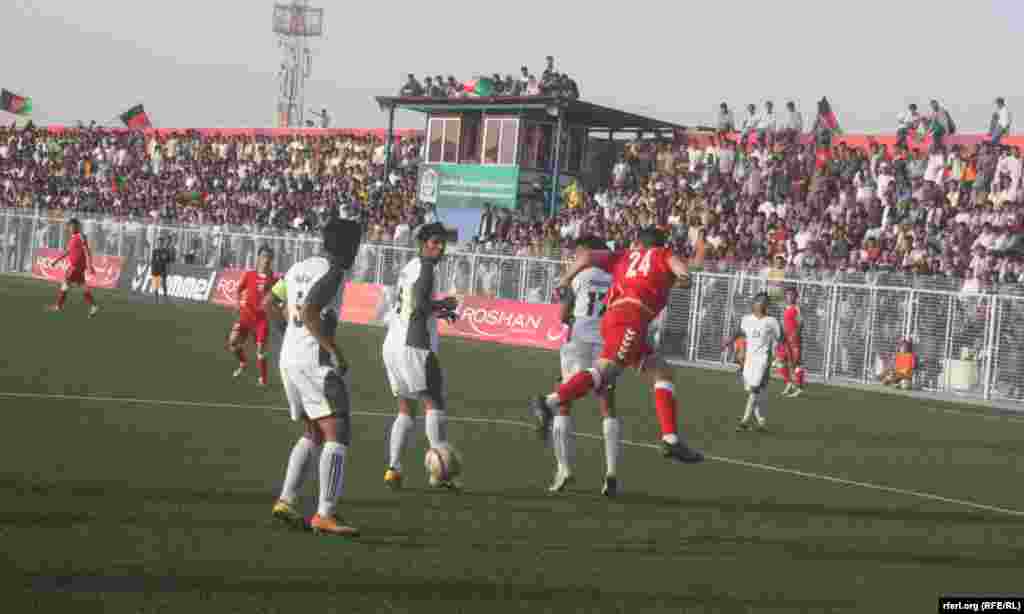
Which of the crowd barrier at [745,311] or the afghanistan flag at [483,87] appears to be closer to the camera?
the crowd barrier at [745,311]

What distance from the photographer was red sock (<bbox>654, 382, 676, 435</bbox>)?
10891 millimetres

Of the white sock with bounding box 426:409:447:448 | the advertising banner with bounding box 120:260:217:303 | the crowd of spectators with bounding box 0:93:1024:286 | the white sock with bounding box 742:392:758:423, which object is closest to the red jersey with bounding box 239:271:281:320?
the crowd of spectators with bounding box 0:93:1024:286

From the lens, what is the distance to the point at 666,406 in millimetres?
10984

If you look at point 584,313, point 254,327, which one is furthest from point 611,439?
point 254,327

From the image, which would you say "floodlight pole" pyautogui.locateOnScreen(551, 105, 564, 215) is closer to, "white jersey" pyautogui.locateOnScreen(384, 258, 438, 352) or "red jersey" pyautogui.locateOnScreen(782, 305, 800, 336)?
"red jersey" pyautogui.locateOnScreen(782, 305, 800, 336)

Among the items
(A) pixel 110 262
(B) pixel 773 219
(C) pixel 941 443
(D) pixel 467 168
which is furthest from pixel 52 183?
(C) pixel 941 443

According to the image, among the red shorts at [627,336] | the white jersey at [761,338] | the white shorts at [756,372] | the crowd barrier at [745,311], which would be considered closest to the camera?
the red shorts at [627,336]

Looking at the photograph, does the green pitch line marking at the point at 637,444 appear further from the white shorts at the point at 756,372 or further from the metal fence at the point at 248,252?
the metal fence at the point at 248,252

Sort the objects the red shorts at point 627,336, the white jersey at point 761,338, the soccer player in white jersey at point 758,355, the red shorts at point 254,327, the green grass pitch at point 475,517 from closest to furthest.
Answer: the green grass pitch at point 475,517, the red shorts at point 627,336, the soccer player in white jersey at point 758,355, the white jersey at point 761,338, the red shorts at point 254,327

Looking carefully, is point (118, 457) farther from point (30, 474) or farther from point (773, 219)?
point (773, 219)

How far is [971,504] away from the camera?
38.9ft

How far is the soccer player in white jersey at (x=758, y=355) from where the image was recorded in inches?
714

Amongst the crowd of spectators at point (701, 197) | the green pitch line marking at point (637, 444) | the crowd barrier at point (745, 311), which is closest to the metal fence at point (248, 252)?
the crowd barrier at point (745, 311)

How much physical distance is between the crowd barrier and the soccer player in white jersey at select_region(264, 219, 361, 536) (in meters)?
18.2
